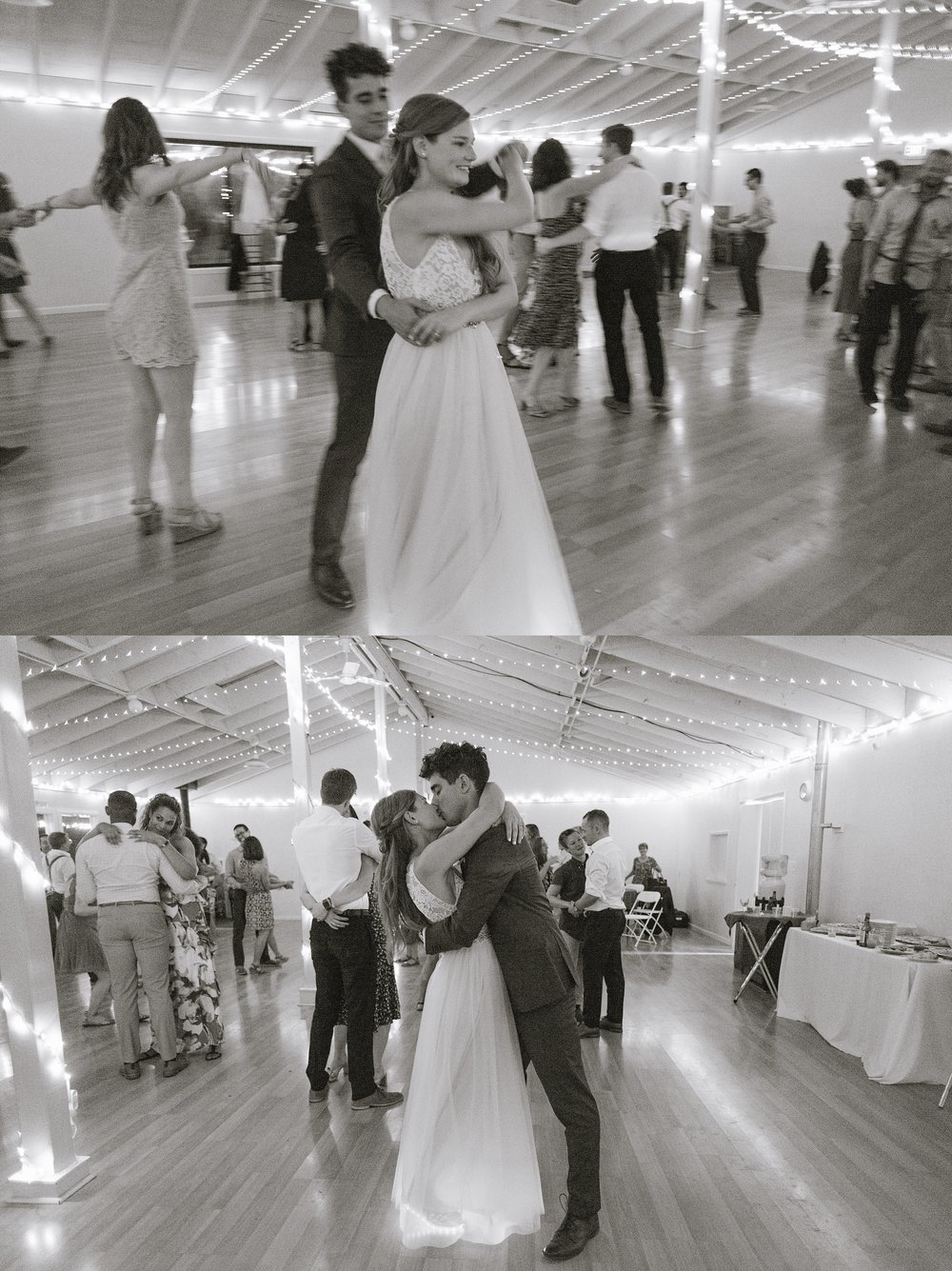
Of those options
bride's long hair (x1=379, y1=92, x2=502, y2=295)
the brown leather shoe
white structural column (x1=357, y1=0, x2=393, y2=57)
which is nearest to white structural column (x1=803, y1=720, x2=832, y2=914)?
the brown leather shoe

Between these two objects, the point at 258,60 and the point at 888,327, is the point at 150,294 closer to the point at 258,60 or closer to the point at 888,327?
the point at 258,60

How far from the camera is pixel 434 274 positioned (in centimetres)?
150

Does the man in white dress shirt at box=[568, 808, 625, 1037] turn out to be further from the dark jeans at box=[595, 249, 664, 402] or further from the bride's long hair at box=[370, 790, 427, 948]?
the dark jeans at box=[595, 249, 664, 402]

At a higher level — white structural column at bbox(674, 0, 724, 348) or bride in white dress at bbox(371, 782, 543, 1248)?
white structural column at bbox(674, 0, 724, 348)

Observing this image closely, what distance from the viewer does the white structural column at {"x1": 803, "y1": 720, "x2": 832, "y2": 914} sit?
7.80 meters

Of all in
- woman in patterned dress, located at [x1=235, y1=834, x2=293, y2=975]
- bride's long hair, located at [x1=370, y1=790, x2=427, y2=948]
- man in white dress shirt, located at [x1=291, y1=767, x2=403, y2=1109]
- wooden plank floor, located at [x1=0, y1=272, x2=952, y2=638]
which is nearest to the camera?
wooden plank floor, located at [x1=0, y1=272, x2=952, y2=638]

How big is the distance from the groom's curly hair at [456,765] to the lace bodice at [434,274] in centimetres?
98

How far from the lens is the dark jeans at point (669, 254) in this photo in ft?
4.63

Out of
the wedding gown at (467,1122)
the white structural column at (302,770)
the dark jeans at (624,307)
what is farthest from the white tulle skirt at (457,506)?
the white structural column at (302,770)

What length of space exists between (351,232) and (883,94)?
84cm

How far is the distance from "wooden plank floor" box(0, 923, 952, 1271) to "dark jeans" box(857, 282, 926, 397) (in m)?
1.83

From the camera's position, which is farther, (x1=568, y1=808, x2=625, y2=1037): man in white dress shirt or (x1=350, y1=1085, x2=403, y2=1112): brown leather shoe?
(x1=568, y1=808, x2=625, y2=1037): man in white dress shirt

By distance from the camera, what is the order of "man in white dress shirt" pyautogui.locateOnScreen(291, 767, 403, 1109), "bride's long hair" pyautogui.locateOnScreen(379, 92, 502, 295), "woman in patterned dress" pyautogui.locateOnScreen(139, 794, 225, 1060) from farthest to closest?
1. "woman in patterned dress" pyautogui.locateOnScreen(139, 794, 225, 1060)
2. "man in white dress shirt" pyautogui.locateOnScreen(291, 767, 403, 1109)
3. "bride's long hair" pyautogui.locateOnScreen(379, 92, 502, 295)

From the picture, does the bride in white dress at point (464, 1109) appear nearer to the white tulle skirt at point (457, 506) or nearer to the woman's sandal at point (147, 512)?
the white tulle skirt at point (457, 506)
